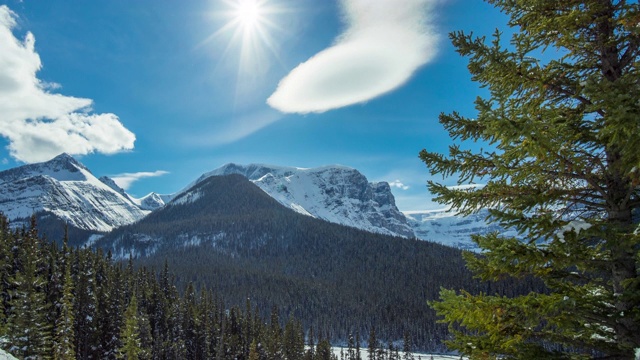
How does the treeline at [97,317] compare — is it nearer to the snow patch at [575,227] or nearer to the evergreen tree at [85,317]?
the evergreen tree at [85,317]

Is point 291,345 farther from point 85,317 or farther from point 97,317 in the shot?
point 85,317

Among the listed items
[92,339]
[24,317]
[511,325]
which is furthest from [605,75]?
[92,339]

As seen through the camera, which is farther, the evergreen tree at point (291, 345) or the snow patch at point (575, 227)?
the evergreen tree at point (291, 345)

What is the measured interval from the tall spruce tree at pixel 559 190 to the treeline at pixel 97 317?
44.8 meters

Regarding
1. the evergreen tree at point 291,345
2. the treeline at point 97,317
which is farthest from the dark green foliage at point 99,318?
the evergreen tree at point 291,345

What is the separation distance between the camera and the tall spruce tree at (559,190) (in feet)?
16.9

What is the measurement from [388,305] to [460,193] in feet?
625

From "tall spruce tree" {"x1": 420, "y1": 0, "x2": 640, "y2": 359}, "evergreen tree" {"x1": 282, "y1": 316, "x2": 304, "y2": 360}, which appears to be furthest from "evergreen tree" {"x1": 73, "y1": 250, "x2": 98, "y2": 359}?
"tall spruce tree" {"x1": 420, "y1": 0, "x2": 640, "y2": 359}

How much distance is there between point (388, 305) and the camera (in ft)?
600

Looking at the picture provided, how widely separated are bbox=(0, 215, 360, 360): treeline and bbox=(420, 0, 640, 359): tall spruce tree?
147ft

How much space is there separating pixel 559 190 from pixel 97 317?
64.7 meters

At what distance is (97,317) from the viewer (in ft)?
178

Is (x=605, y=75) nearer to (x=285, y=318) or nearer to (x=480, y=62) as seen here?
(x=480, y=62)

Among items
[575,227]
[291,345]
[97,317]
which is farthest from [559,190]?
[291,345]
